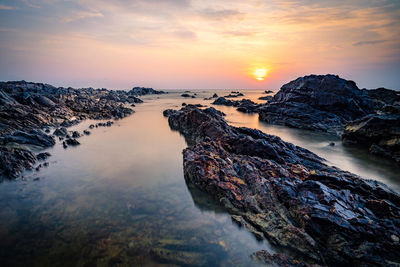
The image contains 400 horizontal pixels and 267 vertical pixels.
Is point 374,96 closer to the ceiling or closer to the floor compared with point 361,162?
closer to the ceiling

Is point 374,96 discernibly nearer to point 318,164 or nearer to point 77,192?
point 318,164

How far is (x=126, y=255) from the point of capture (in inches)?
341

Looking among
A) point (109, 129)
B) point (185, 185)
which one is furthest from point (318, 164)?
point (109, 129)

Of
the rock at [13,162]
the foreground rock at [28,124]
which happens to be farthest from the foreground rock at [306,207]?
the foreground rock at [28,124]

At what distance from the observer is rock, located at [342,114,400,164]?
74.1 feet

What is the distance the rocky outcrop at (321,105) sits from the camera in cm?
4306

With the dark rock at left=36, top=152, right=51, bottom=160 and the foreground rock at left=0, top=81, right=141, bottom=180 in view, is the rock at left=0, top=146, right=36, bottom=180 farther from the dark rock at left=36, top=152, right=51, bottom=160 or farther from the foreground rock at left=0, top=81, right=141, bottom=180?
the dark rock at left=36, top=152, right=51, bottom=160

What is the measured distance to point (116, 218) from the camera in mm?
11297

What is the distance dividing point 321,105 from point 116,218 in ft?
166

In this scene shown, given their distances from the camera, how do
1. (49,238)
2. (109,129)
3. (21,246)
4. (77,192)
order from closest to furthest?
(21,246), (49,238), (77,192), (109,129)

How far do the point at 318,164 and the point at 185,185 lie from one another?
1234 cm

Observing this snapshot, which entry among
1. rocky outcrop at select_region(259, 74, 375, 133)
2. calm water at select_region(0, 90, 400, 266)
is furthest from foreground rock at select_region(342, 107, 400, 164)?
rocky outcrop at select_region(259, 74, 375, 133)

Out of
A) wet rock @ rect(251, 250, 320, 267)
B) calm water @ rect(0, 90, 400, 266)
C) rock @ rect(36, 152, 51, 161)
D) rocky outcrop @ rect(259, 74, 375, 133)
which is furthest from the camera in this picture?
rocky outcrop @ rect(259, 74, 375, 133)

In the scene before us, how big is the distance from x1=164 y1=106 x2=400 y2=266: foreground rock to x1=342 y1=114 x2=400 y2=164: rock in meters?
13.3
